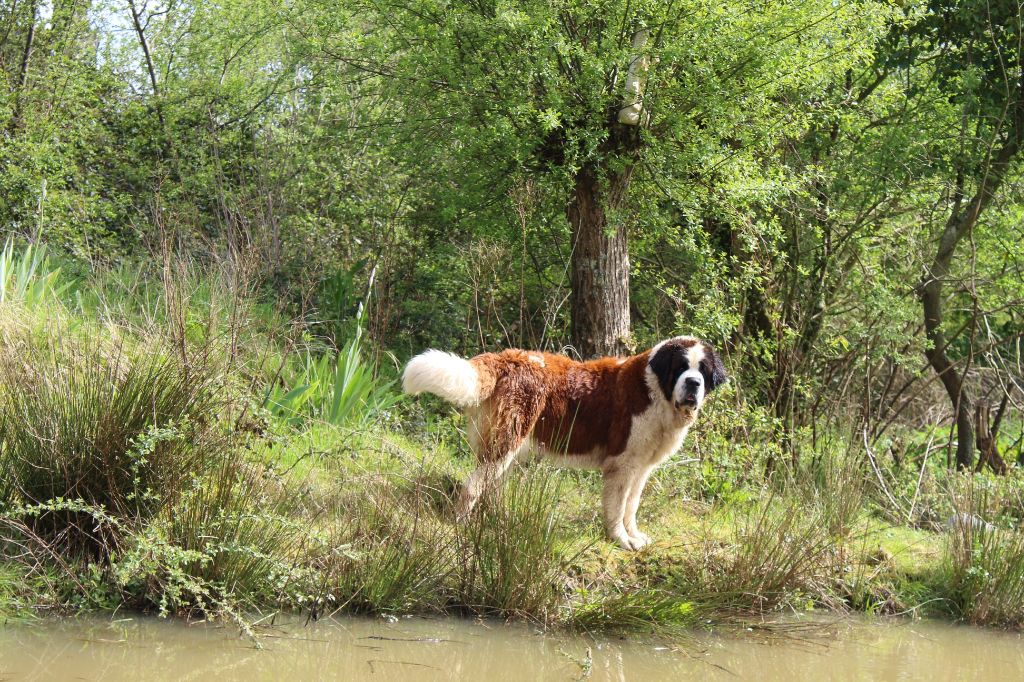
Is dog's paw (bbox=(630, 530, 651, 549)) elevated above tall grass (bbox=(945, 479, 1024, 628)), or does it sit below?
below

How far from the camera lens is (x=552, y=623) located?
6.27m

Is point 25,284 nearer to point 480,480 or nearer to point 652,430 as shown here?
point 480,480

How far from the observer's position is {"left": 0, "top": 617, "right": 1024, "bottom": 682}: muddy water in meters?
5.20

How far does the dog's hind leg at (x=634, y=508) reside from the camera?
740 centimetres

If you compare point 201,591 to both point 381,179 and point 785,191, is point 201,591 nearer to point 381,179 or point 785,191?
point 785,191

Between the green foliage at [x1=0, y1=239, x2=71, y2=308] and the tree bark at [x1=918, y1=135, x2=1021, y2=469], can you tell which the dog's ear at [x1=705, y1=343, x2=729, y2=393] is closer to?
the tree bark at [x1=918, y1=135, x2=1021, y2=469]

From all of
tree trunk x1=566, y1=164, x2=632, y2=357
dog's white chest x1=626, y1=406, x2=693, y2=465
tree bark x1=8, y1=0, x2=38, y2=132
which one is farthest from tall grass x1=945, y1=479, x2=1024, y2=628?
tree bark x1=8, y1=0, x2=38, y2=132

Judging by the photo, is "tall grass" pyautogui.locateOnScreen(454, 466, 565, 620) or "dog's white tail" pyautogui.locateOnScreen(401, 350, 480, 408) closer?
"tall grass" pyautogui.locateOnScreen(454, 466, 565, 620)

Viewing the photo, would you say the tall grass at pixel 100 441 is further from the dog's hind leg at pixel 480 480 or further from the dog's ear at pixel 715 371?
the dog's ear at pixel 715 371

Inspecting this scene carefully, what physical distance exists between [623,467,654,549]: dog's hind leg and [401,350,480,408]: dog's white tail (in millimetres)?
1326

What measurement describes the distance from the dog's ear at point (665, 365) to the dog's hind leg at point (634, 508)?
62 centimetres

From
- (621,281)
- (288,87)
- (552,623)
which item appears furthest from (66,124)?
(552,623)

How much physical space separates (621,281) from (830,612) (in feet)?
12.8

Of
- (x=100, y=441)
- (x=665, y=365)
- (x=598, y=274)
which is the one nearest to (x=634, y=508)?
(x=665, y=365)
